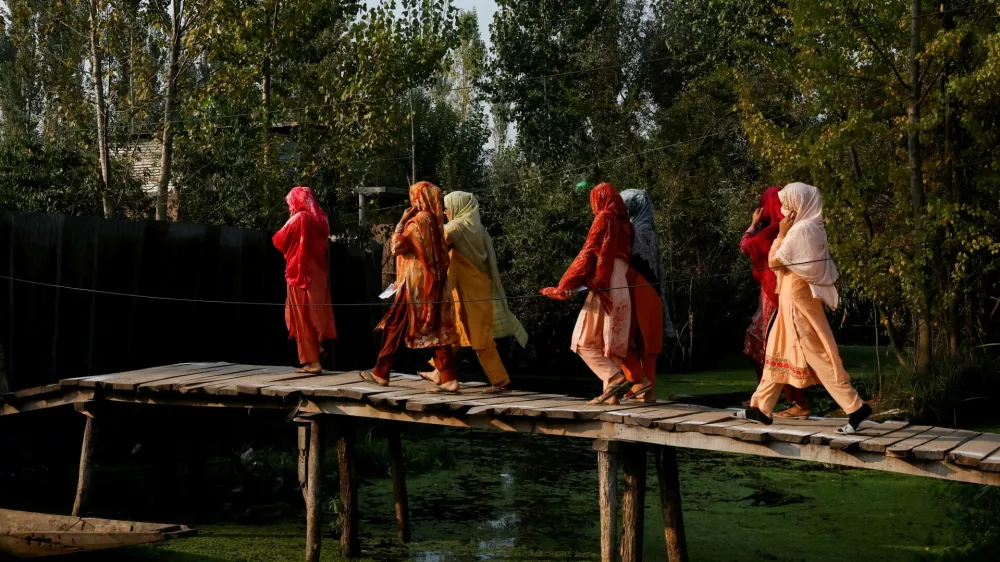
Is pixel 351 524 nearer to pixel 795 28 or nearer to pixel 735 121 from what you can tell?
pixel 795 28

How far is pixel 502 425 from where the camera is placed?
23.4ft

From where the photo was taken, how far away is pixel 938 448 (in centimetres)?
550

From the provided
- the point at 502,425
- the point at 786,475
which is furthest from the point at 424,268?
the point at 786,475

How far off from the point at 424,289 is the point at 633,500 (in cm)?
220

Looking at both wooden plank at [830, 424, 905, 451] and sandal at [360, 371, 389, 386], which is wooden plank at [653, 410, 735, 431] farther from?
sandal at [360, 371, 389, 386]

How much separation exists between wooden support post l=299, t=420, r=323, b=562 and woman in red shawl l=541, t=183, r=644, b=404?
228cm

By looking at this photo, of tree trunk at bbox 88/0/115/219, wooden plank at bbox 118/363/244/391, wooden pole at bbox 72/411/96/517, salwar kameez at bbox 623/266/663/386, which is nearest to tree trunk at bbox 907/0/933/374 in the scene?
salwar kameez at bbox 623/266/663/386

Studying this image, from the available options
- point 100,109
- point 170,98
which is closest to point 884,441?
point 170,98

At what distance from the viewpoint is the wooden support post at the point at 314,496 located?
7895 millimetres

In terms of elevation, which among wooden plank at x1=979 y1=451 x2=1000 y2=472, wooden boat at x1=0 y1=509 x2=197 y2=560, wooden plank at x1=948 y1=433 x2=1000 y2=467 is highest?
wooden plank at x1=948 y1=433 x2=1000 y2=467

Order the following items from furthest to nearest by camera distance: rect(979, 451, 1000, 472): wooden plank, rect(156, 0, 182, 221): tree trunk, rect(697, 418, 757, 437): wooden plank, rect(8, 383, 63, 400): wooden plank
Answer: rect(156, 0, 182, 221): tree trunk < rect(8, 383, 63, 400): wooden plank < rect(697, 418, 757, 437): wooden plank < rect(979, 451, 1000, 472): wooden plank

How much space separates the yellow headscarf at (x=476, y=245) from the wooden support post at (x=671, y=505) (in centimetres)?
133

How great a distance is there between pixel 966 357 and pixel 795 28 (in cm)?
504

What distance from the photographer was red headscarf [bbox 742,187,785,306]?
7438 mm
